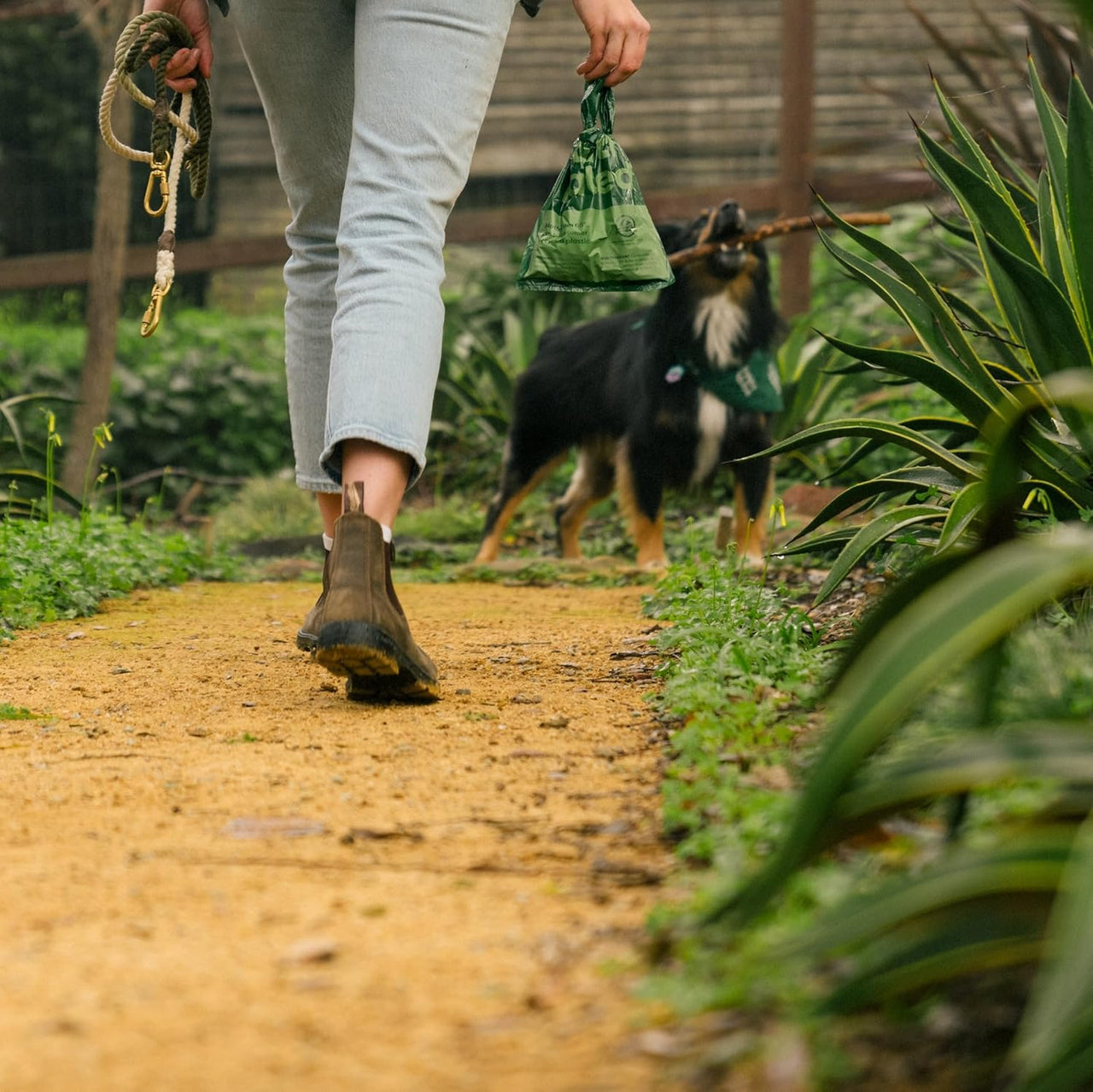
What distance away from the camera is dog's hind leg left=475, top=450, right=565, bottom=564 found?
5820 millimetres

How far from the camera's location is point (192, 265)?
26.3ft

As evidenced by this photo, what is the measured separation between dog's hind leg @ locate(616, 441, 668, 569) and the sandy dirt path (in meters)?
2.51

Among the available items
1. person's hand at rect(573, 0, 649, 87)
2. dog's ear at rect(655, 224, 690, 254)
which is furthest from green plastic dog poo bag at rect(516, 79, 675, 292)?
dog's ear at rect(655, 224, 690, 254)

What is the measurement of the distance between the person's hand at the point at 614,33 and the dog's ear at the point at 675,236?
294cm

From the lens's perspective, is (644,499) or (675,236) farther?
(675,236)

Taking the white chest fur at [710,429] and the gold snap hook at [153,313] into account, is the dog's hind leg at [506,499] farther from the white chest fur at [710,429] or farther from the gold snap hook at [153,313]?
the gold snap hook at [153,313]

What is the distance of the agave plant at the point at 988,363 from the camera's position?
2.27 metres

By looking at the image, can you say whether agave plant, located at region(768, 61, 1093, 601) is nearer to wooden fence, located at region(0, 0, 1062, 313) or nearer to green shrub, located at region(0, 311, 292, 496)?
green shrub, located at region(0, 311, 292, 496)

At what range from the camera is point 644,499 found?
5.22 m

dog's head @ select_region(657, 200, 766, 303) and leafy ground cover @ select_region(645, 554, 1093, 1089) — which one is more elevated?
dog's head @ select_region(657, 200, 766, 303)

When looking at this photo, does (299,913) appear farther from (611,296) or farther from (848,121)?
(848,121)

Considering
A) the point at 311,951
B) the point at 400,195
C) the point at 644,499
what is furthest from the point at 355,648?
the point at 644,499

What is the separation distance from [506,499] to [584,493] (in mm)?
329

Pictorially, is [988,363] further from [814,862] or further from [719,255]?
[719,255]
